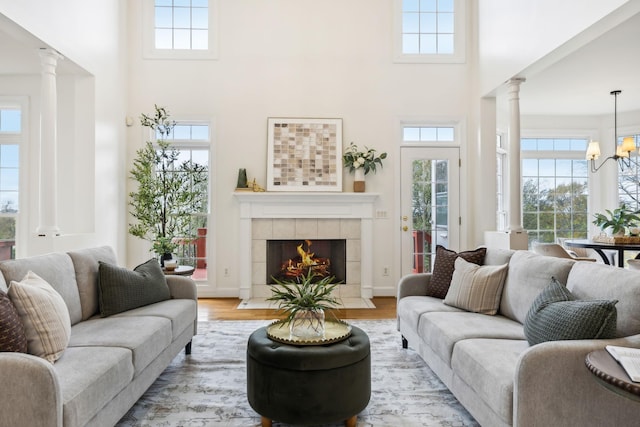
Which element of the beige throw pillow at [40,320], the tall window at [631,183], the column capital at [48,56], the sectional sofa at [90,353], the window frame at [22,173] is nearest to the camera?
the sectional sofa at [90,353]

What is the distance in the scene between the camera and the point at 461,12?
19.4 ft

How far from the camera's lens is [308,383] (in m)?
2.13

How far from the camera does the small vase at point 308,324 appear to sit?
2369 millimetres

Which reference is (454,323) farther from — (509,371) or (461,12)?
(461,12)

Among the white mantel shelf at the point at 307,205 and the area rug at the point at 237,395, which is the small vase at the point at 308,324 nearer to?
the area rug at the point at 237,395

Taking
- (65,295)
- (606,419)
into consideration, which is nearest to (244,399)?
(65,295)

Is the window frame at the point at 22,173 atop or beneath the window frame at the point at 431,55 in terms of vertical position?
beneath

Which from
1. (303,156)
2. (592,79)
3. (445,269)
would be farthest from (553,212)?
(445,269)

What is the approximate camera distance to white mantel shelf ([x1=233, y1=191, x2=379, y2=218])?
18.2 ft

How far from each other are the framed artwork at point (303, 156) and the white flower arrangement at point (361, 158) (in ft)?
0.38

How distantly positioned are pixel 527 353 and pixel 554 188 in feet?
20.4

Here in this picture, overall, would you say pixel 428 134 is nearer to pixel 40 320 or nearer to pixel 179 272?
pixel 179 272

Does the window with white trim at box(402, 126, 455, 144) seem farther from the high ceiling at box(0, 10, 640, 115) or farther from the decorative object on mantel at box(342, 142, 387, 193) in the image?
the high ceiling at box(0, 10, 640, 115)

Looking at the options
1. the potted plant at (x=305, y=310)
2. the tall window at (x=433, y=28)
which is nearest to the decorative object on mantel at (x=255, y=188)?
the tall window at (x=433, y=28)
